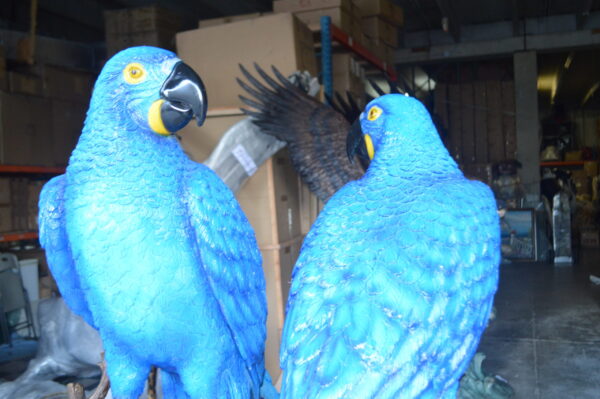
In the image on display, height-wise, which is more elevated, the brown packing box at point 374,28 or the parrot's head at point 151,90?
the brown packing box at point 374,28

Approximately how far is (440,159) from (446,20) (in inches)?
273

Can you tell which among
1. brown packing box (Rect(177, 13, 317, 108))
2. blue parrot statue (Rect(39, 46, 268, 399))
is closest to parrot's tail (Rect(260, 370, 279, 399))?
blue parrot statue (Rect(39, 46, 268, 399))

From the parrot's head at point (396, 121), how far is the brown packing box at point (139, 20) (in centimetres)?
358

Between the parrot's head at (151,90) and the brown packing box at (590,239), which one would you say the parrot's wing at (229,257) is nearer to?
Answer: the parrot's head at (151,90)

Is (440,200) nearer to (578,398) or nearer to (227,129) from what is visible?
(227,129)

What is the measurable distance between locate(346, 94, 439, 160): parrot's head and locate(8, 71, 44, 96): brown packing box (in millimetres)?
4005

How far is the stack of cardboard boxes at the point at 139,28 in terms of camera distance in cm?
458

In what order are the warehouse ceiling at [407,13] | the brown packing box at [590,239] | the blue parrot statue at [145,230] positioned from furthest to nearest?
the brown packing box at [590,239] → the warehouse ceiling at [407,13] → the blue parrot statue at [145,230]

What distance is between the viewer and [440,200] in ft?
3.90

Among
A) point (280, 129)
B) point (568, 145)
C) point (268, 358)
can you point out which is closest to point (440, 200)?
point (280, 129)

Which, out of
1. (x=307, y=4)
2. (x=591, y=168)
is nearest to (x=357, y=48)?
(x=307, y=4)

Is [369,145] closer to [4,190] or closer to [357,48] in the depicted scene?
[357,48]

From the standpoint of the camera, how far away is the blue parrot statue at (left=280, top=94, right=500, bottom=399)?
101cm

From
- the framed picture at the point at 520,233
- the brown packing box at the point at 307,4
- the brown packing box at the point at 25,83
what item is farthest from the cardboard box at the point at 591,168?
the brown packing box at the point at 25,83
